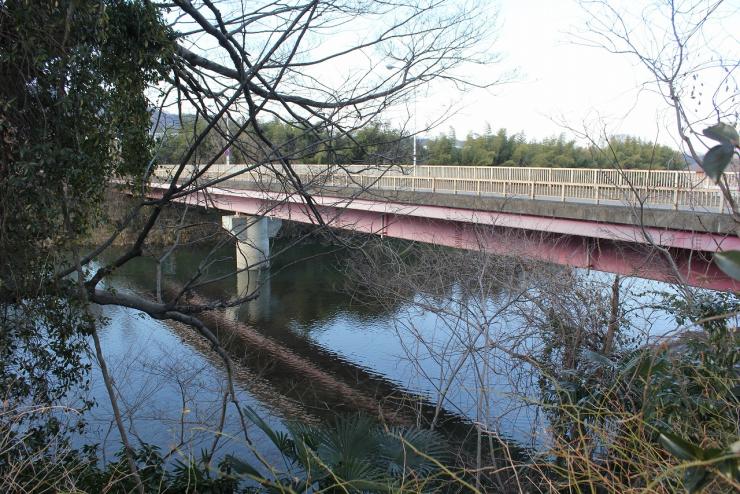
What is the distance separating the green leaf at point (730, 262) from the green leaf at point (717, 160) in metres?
0.20

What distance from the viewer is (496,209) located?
1391 cm

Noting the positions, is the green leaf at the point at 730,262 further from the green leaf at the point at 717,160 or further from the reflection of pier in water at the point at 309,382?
the reflection of pier in water at the point at 309,382

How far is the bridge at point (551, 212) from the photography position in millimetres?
9711

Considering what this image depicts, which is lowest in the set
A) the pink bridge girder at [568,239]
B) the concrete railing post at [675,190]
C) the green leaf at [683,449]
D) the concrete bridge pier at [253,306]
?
the concrete bridge pier at [253,306]

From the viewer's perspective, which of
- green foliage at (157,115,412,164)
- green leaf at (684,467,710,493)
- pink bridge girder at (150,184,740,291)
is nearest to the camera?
green leaf at (684,467,710,493)

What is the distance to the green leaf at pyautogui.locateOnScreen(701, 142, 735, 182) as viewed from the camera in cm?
151

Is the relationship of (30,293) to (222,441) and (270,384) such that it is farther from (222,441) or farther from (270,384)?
(270,384)

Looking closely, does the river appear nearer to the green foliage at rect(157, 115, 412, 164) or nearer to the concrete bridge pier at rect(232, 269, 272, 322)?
the concrete bridge pier at rect(232, 269, 272, 322)

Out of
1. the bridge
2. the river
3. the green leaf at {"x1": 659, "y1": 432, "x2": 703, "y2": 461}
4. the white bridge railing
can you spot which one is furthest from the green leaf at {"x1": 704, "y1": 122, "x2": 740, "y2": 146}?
the river

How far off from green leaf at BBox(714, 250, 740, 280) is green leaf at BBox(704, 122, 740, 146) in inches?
11.6

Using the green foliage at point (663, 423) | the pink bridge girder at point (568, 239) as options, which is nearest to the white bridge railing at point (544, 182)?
the pink bridge girder at point (568, 239)

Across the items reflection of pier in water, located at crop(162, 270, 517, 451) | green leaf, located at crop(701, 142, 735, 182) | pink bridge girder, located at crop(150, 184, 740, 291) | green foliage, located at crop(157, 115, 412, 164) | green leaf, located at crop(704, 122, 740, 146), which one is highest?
green foliage, located at crop(157, 115, 412, 164)

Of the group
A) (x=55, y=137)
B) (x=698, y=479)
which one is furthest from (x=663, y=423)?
(x=55, y=137)

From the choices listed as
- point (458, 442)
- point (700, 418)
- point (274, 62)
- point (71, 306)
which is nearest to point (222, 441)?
point (458, 442)
